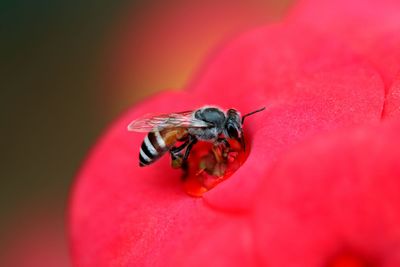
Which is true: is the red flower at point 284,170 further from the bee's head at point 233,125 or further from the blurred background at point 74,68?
the blurred background at point 74,68

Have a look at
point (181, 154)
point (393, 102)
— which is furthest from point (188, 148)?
point (393, 102)

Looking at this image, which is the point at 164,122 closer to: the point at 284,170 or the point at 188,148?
the point at 188,148

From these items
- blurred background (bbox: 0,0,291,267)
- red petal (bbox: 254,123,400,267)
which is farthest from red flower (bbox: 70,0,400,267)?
blurred background (bbox: 0,0,291,267)

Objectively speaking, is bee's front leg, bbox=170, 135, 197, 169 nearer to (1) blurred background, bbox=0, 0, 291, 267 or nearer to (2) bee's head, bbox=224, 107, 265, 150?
(2) bee's head, bbox=224, 107, 265, 150

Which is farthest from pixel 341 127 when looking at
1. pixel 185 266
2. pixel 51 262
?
pixel 51 262

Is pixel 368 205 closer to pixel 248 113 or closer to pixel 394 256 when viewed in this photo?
pixel 394 256

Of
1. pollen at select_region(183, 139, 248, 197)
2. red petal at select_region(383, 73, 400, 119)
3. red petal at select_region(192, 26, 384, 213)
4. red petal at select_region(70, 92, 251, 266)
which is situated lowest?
pollen at select_region(183, 139, 248, 197)
